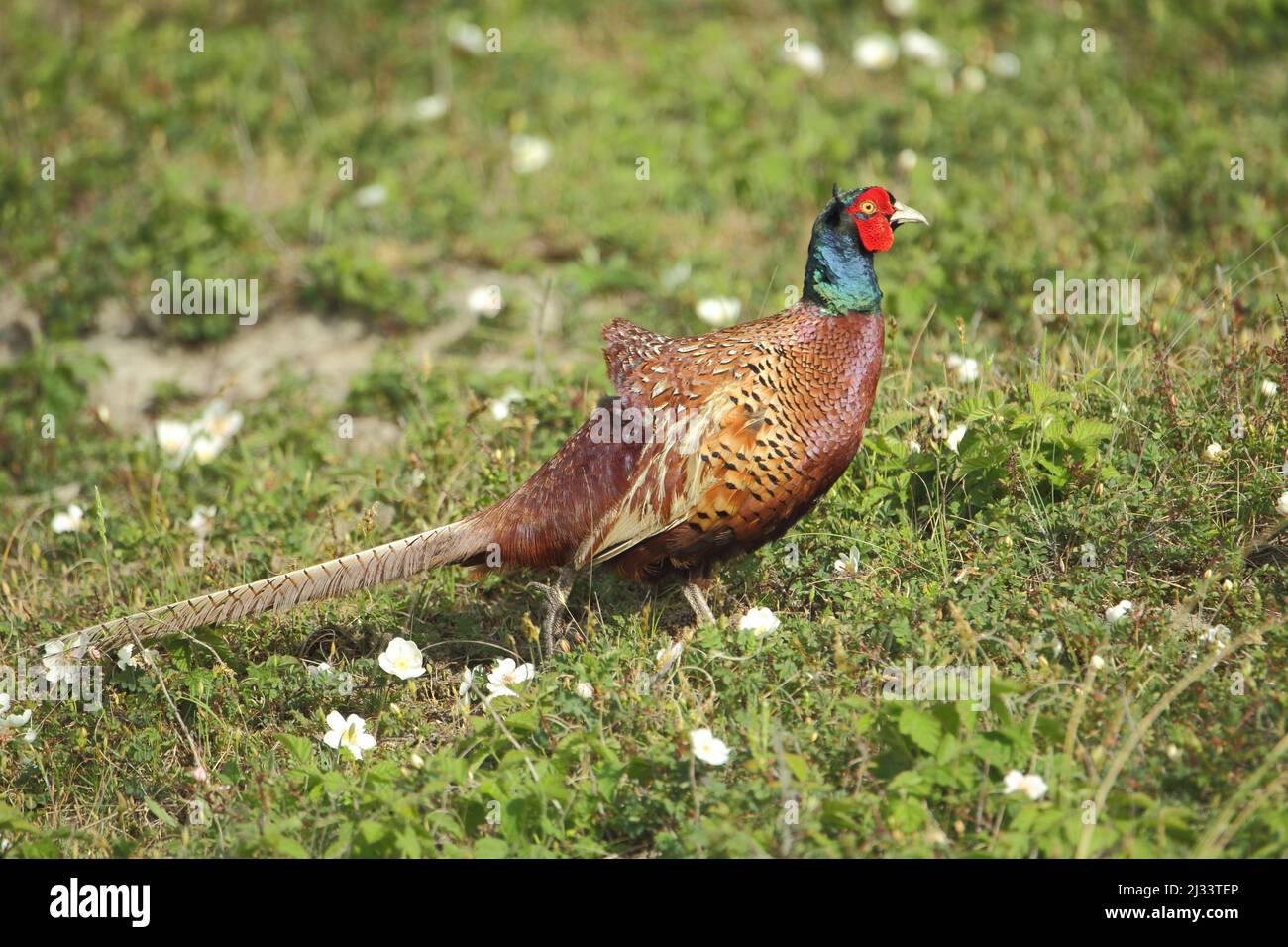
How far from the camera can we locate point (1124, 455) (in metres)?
3.82

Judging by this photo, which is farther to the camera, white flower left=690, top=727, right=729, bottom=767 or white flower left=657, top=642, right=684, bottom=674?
white flower left=657, top=642, right=684, bottom=674

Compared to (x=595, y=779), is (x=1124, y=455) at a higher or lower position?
higher

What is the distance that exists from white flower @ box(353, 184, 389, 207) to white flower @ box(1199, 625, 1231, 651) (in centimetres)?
443

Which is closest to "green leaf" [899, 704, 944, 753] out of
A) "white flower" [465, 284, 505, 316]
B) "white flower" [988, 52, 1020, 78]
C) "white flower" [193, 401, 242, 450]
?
"white flower" [193, 401, 242, 450]

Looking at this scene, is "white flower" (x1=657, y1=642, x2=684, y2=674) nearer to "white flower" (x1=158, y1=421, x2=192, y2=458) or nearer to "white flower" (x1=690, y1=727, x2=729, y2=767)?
"white flower" (x1=690, y1=727, x2=729, y2=767)

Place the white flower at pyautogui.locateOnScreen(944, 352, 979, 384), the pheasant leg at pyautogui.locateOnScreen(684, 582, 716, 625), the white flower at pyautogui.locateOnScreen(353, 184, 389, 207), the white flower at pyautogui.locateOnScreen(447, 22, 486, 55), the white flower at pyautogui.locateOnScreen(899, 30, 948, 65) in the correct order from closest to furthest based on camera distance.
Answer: the pheasant leg at pyautogui.locateOnScreen(684, 582, 716, 625) < the white flower at pyautogui.locateOnScreen(944, 352, 979, 384) < the white flower at pyautogui.locateOnScreen(353, 184, 389, 207) < the white flower at pyautogui.locateOnScreen(899, 30, 948, 65) < the white flower at pyautogui.locateOnScreen(447, 22, 486, 55)

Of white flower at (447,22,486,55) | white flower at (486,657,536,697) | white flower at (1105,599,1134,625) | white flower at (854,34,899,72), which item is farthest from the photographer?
white flower at (447,22,486,55)

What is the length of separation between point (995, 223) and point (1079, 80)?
1.45 m

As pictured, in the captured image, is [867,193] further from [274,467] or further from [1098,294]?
[274,467]

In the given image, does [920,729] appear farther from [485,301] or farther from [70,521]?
[485,301]

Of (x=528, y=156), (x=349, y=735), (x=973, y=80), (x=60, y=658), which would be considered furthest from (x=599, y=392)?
(x=973, y=80)

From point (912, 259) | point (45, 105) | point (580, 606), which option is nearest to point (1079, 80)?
point (912, 259)

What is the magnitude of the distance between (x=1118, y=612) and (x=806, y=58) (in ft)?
14.7

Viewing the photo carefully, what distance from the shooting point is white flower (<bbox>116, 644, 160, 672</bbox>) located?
3.72 metres
